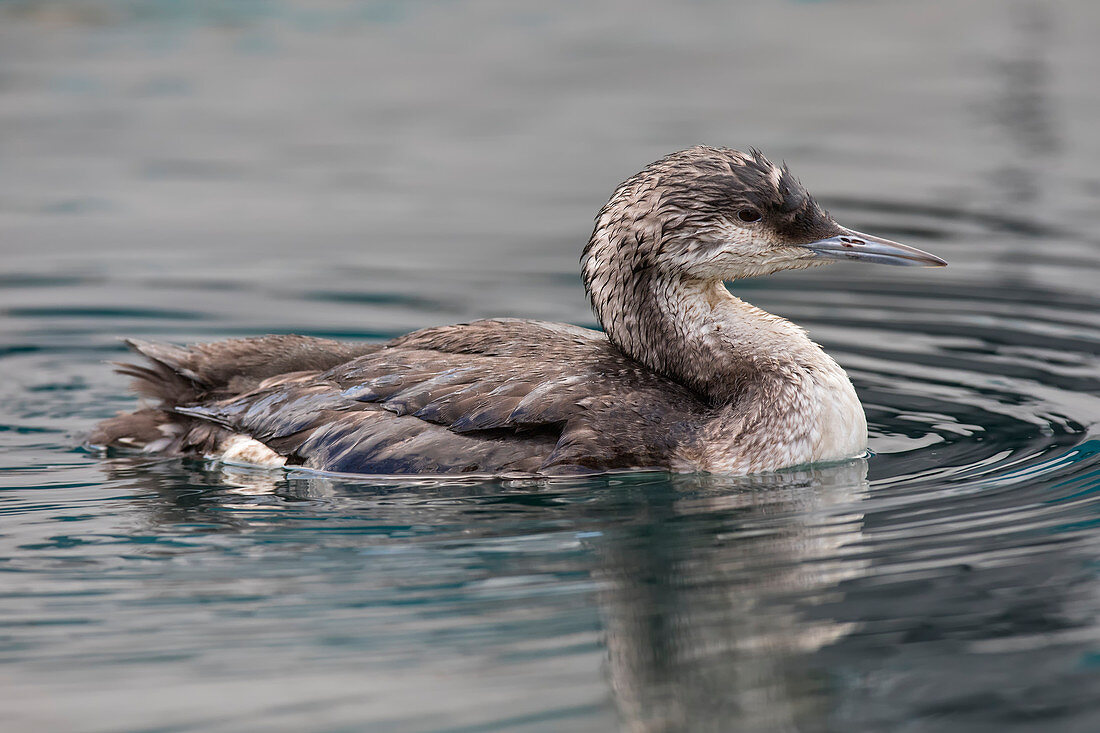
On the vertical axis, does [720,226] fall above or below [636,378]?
above

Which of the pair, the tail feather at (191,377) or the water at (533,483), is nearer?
the water at (533,483)

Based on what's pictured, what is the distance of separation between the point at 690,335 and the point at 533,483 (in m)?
1.01

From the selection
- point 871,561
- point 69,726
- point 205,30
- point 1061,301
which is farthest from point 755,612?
point 205,30

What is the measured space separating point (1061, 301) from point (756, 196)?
3317mm

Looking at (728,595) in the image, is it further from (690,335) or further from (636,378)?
(690,335)

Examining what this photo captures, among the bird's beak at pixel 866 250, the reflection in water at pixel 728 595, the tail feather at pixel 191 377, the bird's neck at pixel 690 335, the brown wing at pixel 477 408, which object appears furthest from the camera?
the tail feather at pixel 191 377

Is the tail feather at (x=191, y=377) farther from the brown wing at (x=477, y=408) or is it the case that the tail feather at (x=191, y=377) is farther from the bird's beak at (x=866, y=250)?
the bird's beak at (x=866, y=250)

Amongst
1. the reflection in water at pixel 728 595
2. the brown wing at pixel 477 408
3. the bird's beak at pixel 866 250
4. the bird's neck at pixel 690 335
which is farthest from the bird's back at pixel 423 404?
the bird's beak at pixel 866 250

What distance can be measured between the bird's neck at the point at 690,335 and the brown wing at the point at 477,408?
109mm

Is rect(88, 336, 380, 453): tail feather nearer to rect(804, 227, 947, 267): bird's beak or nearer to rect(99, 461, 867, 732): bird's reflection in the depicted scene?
rect(99, 461, 867, 732): bird's reflection

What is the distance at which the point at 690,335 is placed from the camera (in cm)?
637

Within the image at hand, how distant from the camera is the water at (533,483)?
4.17 m

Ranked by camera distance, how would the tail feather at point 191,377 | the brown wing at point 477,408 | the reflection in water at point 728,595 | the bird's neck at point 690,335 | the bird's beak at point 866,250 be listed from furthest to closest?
the tail feather at point 191,377 < the bird's neck at point 690,335 < the bird's beak at point 866,250 < the brown wing at point 477,408 < the reflection in water at point 728,595

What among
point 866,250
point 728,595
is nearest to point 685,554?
point 728,595
